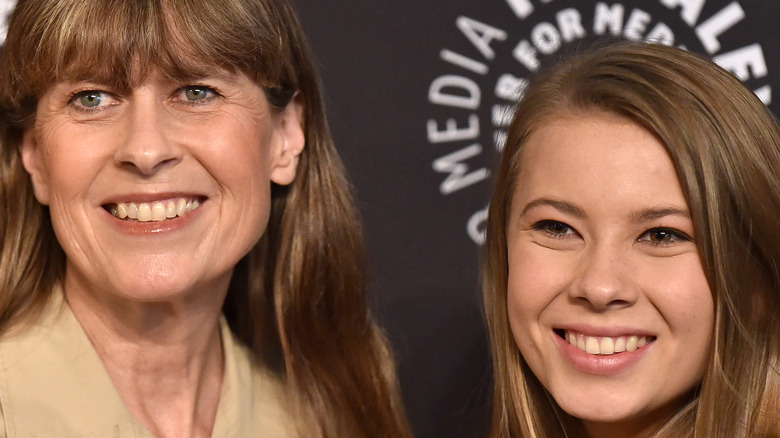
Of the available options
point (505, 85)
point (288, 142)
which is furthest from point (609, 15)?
point (288, 142)

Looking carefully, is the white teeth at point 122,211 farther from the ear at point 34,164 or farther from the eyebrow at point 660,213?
the eyebrow at point 660,213

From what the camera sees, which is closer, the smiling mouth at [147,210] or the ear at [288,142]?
the smiling mouth at [147,210]

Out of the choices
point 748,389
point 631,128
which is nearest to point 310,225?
point 631,128

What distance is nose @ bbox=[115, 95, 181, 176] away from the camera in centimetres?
186

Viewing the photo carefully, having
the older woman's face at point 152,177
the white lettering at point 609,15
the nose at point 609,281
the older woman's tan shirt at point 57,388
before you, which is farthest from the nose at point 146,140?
the white lettering at point 609,15

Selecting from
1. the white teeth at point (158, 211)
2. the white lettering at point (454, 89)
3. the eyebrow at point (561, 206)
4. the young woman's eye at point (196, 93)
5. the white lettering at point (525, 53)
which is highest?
the white lettering at point (525, 53)

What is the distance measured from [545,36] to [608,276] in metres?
0.99

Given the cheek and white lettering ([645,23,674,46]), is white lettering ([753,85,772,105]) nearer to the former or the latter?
white lettering ([645,23,674,46])

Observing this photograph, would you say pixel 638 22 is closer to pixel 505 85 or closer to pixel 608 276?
pixel 505 85

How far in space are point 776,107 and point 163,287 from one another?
1.39 meters

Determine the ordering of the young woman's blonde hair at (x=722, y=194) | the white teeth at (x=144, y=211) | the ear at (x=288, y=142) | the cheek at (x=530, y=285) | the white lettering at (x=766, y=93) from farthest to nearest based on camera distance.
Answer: the white lettering at (x=766, y=93), the ear at (x=288, y=142), the white teeth at (x=144, y=211), the cheek at (x=530, y=285), the young woman's blonde hair at (x=722, y=194)

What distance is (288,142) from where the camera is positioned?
84.9 inches

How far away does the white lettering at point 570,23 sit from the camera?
260cm

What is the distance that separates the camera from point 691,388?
6.03ft
